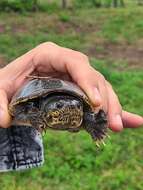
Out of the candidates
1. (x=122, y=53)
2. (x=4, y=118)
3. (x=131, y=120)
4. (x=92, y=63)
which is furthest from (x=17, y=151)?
(x=122, y=53)

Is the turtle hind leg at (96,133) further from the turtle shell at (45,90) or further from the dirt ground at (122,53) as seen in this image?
the dirt ground at (122,53)

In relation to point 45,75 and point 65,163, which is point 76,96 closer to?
point 45,75

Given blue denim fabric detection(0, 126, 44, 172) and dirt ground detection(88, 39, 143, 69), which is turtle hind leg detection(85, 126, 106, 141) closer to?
blue denim fabric detection(0, 126, 44, 172)

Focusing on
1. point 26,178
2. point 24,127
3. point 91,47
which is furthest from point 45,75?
point 91,47

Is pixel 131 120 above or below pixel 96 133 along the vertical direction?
above

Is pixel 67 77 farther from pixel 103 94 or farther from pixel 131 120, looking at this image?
pixel 131 120
